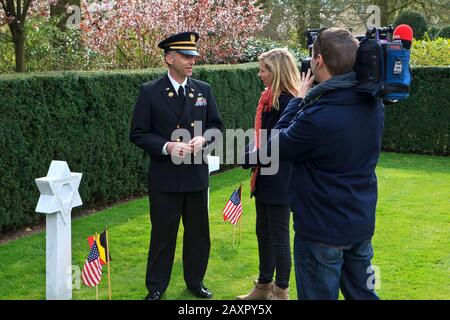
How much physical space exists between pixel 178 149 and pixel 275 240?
1.07m

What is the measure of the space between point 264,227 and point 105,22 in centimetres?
840

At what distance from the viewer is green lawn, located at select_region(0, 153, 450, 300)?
585 centimetres

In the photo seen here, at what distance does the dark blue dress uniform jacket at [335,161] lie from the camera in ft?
11.6

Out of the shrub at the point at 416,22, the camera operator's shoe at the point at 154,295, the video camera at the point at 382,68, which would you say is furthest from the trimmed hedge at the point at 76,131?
the shrub at the point at 416,22

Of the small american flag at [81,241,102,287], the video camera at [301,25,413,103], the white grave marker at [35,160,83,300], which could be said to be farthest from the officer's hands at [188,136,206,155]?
the video camera at [301,25,413,103]

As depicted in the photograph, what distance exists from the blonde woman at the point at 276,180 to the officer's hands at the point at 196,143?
1.49ft

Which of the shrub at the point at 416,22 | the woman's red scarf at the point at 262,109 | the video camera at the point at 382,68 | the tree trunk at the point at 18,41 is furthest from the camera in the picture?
the shrub at the point at 416,22

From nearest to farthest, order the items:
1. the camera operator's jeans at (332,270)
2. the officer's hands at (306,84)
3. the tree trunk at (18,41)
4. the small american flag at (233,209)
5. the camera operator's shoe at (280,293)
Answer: the camera operator's jeans at (332,270)
the officer's hands at (306,84)
the camera operator's shoe at (280,293)
the small american flag at (233,209)
the tree trunk at (18,41)

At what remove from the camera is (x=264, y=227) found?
5457mm

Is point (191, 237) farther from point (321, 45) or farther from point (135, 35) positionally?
point (135, 35)

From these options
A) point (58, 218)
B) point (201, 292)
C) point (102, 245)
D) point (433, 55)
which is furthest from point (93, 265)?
point (433, 55)

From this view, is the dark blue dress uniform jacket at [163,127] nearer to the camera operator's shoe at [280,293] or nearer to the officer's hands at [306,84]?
the camera operator's shoe at [280,293]

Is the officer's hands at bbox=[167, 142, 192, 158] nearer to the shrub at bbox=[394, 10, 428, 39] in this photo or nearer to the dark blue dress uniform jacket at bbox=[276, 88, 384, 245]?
the dark blue dress uniform jacket at bbox=[276, 88, 384, 245]

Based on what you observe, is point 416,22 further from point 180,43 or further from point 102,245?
point 102,245
